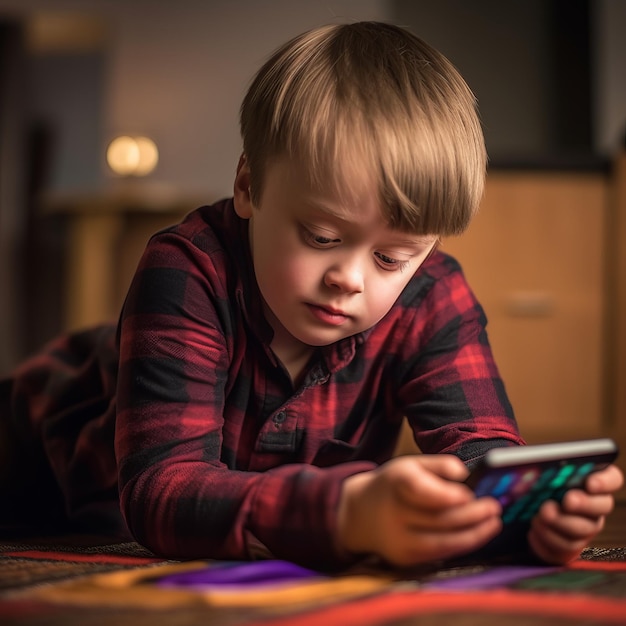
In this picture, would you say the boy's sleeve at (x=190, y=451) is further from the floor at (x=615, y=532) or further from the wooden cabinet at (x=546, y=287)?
the wooden cabinet at (x=546, y=287)

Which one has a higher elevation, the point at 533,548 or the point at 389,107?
the point at 389,107

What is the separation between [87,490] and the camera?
898 mm

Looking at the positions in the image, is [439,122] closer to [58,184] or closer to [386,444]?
[386,444]

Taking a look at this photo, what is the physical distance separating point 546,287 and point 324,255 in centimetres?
149

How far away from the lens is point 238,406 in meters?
0.78

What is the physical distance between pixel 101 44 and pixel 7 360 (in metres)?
1.22

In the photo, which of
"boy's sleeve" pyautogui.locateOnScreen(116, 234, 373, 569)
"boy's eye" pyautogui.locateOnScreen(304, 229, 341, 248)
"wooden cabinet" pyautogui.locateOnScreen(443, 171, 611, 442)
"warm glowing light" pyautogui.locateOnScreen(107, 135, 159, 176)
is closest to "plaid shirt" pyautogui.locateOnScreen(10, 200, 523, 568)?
"boy's sleeve" pyautogui.locateOnScreen(116, 234, 373, 569)

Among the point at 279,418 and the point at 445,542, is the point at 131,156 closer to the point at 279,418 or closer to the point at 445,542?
the point at 279,418

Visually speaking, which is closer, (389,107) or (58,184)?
(389,107)

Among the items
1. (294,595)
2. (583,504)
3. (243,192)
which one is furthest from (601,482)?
(243,192)

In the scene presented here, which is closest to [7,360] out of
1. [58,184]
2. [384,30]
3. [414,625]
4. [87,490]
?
[58,184]

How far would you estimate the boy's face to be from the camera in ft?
2.12

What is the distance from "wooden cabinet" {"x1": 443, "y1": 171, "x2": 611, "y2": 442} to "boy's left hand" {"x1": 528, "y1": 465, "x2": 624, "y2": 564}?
1.43 meters

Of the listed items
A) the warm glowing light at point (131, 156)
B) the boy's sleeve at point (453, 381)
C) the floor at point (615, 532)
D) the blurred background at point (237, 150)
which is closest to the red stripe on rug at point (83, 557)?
the boy's sleeve at point (453, 381)
